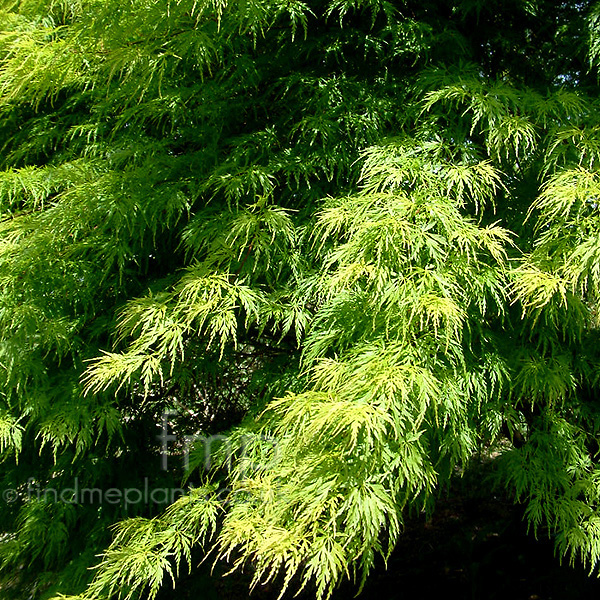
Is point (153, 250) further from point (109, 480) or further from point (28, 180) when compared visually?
point (109, 480)

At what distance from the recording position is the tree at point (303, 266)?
4.63 feet

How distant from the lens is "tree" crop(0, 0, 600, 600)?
1411 millimetres

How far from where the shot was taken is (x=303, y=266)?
5.69ft

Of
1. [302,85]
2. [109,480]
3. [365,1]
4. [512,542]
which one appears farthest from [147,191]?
[512,542]

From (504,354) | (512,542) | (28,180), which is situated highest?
(28,180)

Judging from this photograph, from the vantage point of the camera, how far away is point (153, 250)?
6.61ft

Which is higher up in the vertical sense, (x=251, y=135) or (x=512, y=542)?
(x=251, y=135)

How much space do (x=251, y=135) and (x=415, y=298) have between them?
0.82m

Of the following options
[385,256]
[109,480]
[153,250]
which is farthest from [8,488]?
[385,256]

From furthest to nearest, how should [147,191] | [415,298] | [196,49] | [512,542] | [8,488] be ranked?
1. [512,542]
2. [8,488]
3. [147,191]
4. [196,49]
5. [415,298]

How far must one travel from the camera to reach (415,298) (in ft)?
4.49

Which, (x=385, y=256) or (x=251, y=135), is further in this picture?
(x=251, y=135)

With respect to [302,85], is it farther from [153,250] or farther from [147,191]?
[153,250]

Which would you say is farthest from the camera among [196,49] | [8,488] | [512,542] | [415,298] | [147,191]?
[512,542]
